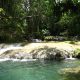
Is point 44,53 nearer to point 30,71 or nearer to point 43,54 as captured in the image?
point 43,54

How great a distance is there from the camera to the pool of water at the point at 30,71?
1456cm

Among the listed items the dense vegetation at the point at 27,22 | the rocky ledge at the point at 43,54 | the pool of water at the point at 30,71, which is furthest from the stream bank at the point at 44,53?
the dense vegetation at the point at 27,22

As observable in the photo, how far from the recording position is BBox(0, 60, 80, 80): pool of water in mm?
14562

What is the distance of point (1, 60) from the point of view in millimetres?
21344

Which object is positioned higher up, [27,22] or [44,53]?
[27,22]

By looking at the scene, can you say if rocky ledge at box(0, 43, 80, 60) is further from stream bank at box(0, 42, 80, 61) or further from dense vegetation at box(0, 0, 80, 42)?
dense vegetation at box(0, 0, 80, 42)

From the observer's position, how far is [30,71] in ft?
54.5

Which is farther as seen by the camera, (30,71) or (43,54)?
(43,54)

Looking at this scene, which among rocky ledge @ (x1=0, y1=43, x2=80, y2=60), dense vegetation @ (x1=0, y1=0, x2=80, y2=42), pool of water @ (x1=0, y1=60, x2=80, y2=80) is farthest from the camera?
dense vegetation @ (x1=0, y1=0, x2=80, y2=42)

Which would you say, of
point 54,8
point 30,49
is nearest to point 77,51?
point 30,49

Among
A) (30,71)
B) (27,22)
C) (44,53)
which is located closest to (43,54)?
(44,53)

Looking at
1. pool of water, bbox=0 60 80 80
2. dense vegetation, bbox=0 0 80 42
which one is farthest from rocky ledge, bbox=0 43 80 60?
dense vegetation, bbox=0 0 80 42

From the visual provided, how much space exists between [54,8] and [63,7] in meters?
0.42

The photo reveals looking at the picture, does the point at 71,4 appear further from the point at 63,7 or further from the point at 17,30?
the point at 17,30
